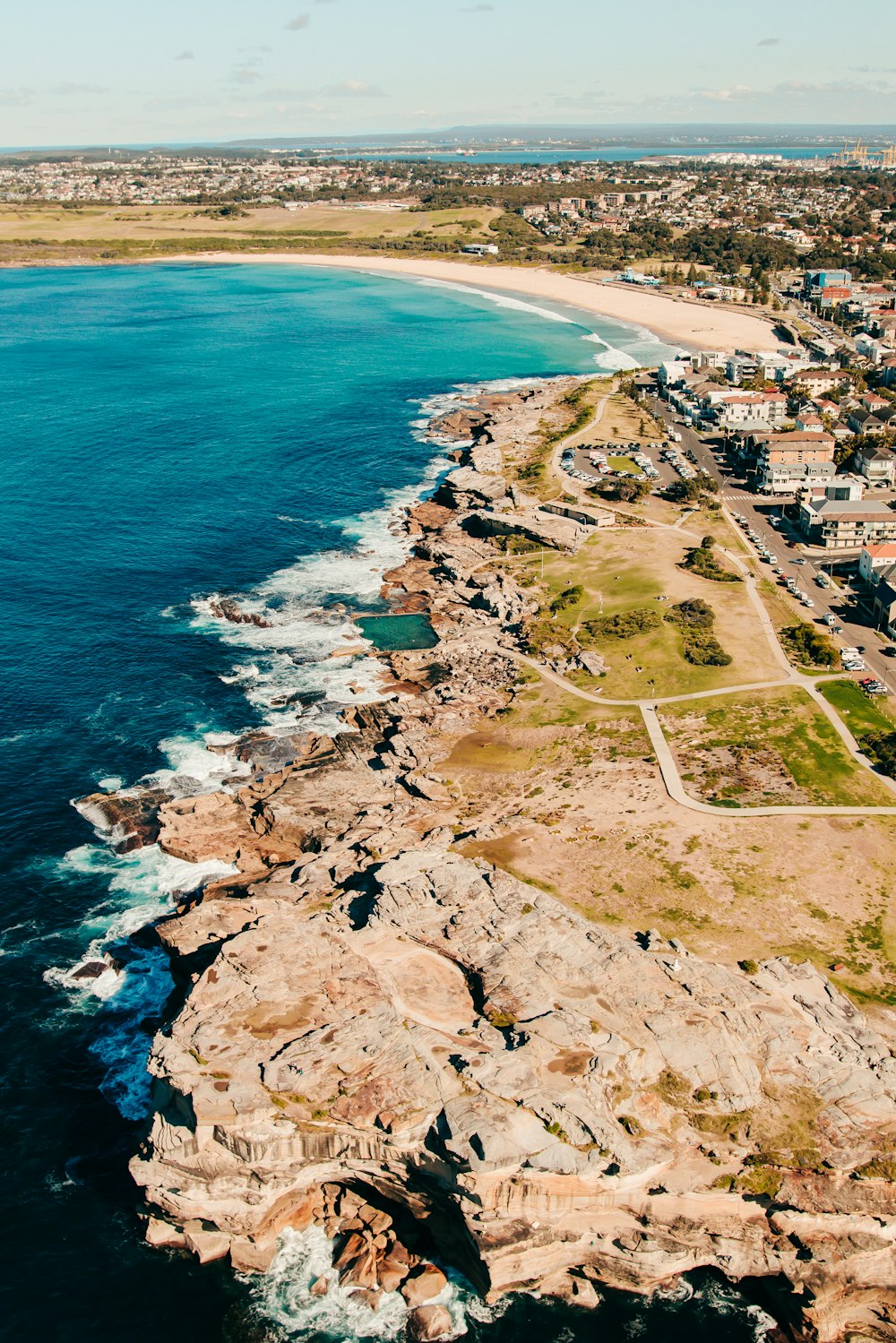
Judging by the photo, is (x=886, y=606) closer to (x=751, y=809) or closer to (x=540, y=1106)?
(x=751, y=809)

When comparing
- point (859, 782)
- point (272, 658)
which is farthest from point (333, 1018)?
point (272, 658)

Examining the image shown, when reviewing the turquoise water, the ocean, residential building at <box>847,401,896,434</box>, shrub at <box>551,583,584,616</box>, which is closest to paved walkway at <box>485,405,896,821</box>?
shrub at <box>551,583,584,616</box>

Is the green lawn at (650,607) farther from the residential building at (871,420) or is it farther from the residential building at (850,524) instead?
the residential building at (871,420)

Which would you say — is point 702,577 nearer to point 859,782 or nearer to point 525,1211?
point 859,782

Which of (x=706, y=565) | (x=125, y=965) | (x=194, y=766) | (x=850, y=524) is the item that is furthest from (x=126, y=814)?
(x=850, y=524)

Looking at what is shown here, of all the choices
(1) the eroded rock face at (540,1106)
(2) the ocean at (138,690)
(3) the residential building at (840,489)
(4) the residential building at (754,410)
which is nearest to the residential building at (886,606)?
(3) the residential building at (840,489)

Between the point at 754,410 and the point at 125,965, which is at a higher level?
the point at 754,410

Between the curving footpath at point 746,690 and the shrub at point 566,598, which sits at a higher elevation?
the shrub at point 566,598
